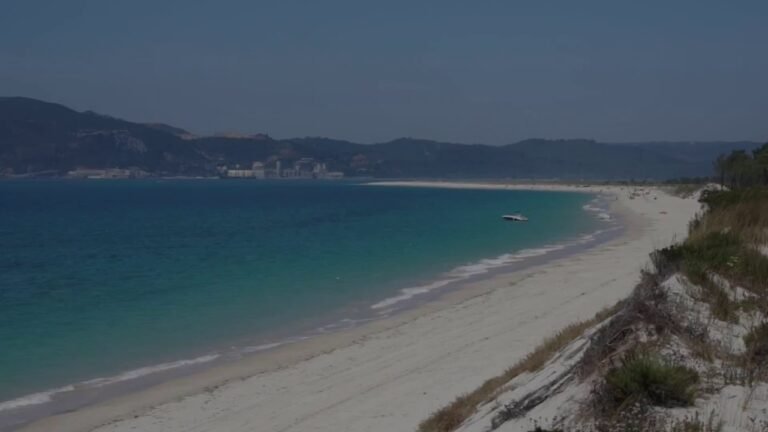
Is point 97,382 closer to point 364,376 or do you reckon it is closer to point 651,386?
point 364,376

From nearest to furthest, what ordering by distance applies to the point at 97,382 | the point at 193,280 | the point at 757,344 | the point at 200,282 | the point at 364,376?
the point at 757,344
the point at 364,376
the point at 97,382
the point at 200,282
the point at 193,280

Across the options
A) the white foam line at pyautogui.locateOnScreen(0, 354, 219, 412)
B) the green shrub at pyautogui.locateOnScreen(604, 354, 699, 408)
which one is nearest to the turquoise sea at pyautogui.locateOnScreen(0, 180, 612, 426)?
the white foam line at pyautogui.locateOnScreen(0, 354, 219, 412)

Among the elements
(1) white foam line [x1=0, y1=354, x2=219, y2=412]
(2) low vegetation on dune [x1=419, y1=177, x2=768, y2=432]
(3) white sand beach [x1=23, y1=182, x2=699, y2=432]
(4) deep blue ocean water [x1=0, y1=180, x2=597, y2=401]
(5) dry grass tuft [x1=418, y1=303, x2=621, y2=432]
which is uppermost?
(2) low vegetation on dune [x1=419, y1=177, x2=768, y2=432]

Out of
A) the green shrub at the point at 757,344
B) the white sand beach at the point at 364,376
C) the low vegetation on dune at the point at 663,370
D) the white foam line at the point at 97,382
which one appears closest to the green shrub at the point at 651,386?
the low vegetation on dune at the point at 663,370

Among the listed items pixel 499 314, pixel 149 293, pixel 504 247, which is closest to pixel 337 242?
pixel 504 247

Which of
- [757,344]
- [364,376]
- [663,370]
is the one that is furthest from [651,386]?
[364,376]

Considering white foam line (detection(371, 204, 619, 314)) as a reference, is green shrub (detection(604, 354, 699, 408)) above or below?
above

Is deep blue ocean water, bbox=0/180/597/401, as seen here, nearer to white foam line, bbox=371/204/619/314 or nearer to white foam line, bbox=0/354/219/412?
white foam line, bbox=371/204/619/314
